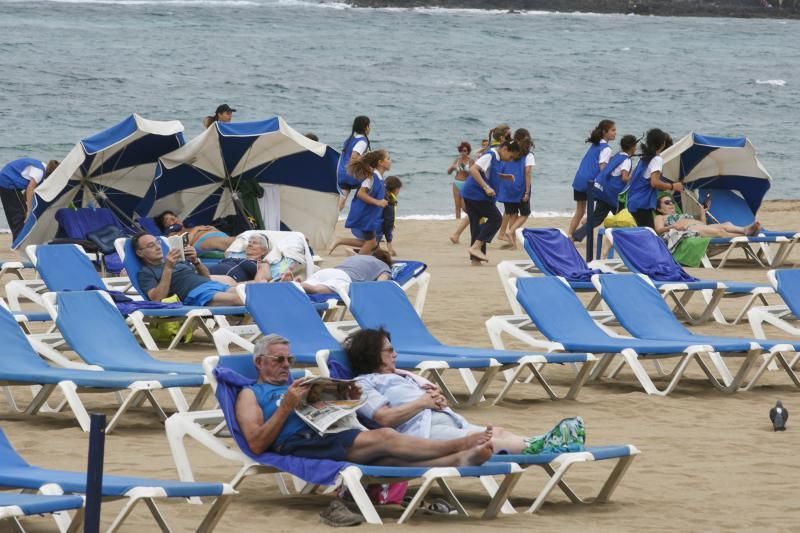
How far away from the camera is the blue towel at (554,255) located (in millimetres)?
10727

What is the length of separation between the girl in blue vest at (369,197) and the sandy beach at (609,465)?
3.58 m

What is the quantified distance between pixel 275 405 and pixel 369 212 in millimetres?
7804

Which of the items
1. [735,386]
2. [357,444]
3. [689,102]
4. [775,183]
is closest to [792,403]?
[735,386]

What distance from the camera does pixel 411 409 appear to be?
579 cm

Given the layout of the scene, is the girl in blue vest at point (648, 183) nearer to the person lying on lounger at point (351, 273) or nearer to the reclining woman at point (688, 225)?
the reclining woman at point (688, 225)

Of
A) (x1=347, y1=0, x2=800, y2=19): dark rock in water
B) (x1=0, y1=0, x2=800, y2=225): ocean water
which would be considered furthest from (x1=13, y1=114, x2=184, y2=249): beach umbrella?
(x1=347, y1=0, x2=800, y2=19): dark rock in water

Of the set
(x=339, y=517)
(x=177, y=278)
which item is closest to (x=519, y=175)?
(x=177, y=278)

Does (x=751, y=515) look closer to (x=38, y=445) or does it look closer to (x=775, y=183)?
(x=38, y=445)

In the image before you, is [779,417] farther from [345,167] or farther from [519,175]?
[345,167]

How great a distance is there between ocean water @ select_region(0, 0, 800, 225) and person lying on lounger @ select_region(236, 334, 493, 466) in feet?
60.4

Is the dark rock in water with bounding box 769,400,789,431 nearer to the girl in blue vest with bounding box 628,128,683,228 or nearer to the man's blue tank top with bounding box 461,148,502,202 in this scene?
the girl in blue vest with bounding box 628,128,683,228

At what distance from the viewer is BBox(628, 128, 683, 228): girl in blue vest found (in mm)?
13383

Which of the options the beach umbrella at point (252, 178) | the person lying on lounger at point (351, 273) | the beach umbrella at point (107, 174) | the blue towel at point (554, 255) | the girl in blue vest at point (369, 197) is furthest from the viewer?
the girl in blue vest at point (369, 197)

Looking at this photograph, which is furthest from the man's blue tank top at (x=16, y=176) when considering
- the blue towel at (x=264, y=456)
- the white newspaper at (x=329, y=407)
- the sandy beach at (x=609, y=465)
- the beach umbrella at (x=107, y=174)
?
the white newspaper at (x=329, y=407)
